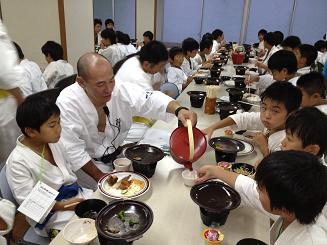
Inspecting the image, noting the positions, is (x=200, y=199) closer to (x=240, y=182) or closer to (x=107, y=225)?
(x=240, y=182)

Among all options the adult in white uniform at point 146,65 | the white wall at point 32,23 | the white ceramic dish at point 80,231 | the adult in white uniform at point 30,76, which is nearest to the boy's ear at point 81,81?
the adult in white uniform at point 146,65

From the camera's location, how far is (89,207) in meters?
1.30

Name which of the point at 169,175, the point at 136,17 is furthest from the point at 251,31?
the point at 169,175

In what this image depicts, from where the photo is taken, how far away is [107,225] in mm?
1153

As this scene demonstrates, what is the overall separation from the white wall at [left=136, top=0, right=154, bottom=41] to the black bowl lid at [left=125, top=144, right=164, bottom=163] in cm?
933

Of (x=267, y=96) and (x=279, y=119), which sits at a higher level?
(x=267, y=96)

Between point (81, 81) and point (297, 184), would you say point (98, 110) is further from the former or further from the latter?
point (297, 184)

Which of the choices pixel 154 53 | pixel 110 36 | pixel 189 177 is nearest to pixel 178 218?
pixel 189 177

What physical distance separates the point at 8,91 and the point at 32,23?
303 cm

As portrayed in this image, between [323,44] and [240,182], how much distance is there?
21.3ft

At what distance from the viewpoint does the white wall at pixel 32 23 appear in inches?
180

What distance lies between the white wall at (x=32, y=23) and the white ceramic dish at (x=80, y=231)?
170 inches

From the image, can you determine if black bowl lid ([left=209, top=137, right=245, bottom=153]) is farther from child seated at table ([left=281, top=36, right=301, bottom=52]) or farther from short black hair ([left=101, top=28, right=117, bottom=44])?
short black hair ([left=101, top=28, right=117, bottom=44])

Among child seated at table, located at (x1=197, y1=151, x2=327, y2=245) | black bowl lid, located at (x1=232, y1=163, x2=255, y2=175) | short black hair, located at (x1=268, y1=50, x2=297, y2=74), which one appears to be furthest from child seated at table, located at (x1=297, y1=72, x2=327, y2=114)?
child seated at table, located at (x1=197, y1=151, x2=327, y2=245)
